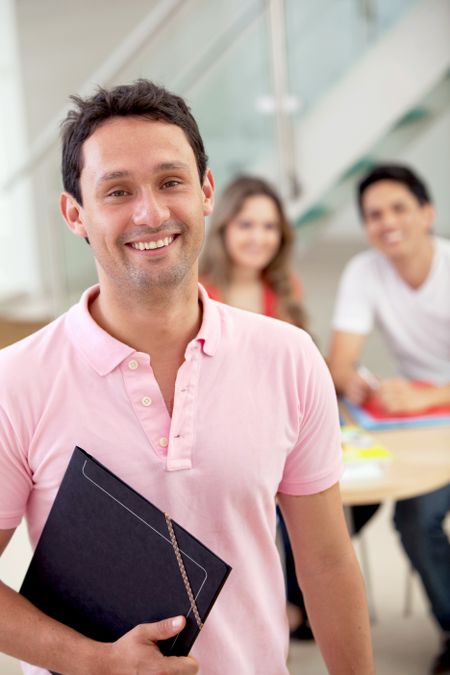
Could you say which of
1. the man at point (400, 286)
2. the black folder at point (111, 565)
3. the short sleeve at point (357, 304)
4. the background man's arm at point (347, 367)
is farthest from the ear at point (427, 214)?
the black folder at point (111, 565)

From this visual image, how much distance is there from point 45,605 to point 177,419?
12.8 inches

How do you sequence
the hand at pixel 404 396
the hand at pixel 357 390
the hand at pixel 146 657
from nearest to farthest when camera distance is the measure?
the hand at pixel 146 657, the hand at pixel 404 396, the hand at pixel 357 390

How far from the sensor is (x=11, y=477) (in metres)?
1.11

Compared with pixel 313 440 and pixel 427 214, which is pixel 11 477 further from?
pixel 427 214

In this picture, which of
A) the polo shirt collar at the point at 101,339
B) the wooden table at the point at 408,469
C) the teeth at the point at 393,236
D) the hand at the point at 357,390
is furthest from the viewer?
the teeth at the point at 393,236

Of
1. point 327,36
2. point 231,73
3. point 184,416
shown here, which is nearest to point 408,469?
point 184,416

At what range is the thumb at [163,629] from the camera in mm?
1033

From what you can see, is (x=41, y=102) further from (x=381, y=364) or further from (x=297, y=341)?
(x=297, y=341)

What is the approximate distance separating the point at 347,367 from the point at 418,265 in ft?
1.53

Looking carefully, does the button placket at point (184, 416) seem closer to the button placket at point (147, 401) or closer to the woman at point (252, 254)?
the button placket at point (147, 401)

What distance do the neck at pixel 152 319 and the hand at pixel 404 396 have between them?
48.0 inches

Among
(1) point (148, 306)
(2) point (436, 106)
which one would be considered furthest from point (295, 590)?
(2) point (436, 106)

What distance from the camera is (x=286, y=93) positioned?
390 centimetres

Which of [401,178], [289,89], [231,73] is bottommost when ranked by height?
[401,178]
